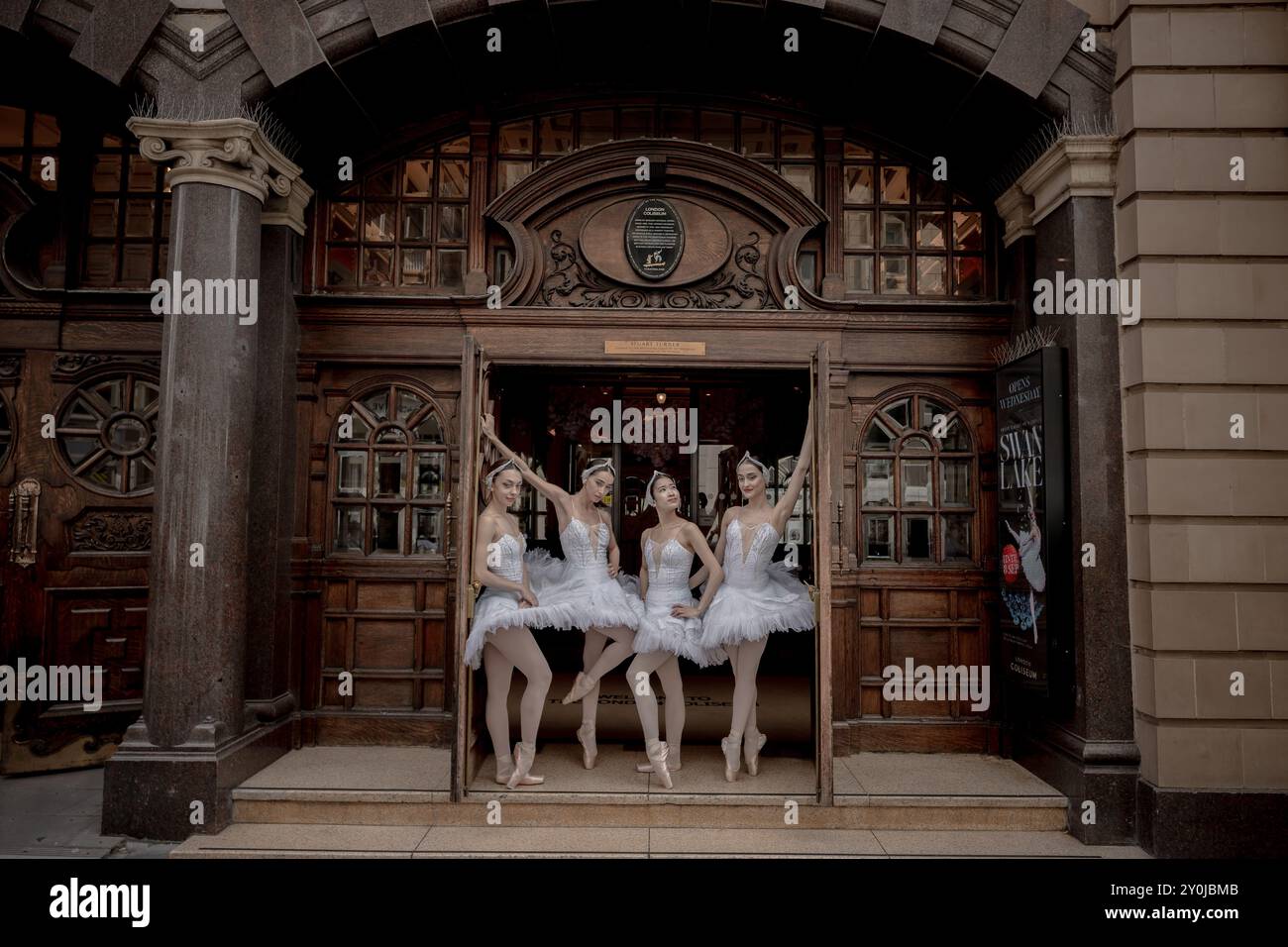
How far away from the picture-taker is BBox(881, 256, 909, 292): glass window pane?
6707 millimetres

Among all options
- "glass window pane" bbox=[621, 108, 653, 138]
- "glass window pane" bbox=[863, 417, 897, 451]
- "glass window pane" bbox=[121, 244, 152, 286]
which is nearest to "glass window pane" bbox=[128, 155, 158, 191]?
"glass window pane" bbox=[121, 244, 152, 286]

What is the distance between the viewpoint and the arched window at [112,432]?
21.2 ft

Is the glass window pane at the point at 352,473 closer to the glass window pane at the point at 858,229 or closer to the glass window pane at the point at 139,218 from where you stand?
the glass window pane at the point at 139,218

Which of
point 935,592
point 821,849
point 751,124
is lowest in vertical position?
point 821,849

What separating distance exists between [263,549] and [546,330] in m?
2.84

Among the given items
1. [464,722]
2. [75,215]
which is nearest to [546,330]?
[464,722]

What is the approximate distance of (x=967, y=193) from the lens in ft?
22.3

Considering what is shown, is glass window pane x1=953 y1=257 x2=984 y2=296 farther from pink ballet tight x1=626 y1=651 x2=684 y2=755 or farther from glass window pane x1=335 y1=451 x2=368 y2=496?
glass window pane x1=335 y1=451 x2=368 y2=496

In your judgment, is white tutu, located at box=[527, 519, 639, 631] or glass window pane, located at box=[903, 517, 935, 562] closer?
white tutu, located at box=[527, 519, 639, 631]

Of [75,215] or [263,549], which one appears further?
[75,215]

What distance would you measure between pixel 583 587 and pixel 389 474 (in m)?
2.05

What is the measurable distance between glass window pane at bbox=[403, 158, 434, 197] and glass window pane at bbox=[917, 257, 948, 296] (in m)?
4.33

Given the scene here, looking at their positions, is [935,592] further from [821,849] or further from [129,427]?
[129,427]

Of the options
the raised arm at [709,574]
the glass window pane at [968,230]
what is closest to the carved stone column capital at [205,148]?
the raised arm at [709,574]
